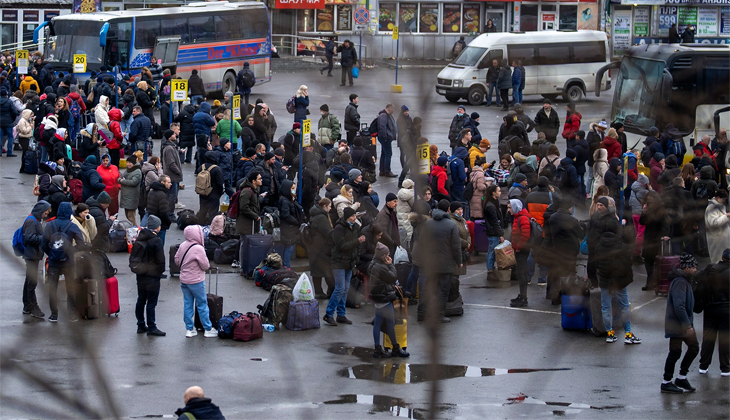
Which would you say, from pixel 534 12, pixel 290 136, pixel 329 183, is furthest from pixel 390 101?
pixel 534 12

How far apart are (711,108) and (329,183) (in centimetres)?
1102

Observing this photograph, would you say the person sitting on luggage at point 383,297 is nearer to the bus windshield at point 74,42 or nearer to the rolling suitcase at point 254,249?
the rolling suitcase at point 254,249

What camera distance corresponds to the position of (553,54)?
3120cm

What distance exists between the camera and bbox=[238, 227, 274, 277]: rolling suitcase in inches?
523

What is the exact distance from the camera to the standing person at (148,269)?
35.0 ft

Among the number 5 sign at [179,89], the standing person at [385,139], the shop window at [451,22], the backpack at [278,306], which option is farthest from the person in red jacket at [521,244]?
the number 5 sign at [179,89]

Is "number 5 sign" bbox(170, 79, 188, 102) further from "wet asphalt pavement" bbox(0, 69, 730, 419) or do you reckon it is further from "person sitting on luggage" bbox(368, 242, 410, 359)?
"person sitting on luggage" bbox(368, 242, 410, 359)

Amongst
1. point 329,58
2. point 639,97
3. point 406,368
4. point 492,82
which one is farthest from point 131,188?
point 492,82

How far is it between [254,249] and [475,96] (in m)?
19.7

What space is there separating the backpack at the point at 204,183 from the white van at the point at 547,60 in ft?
54.8

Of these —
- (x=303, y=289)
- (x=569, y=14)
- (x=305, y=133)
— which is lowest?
(x=303, y=289)

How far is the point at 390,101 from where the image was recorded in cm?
204

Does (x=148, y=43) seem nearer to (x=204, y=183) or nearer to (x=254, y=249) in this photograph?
(x=204, y=183)

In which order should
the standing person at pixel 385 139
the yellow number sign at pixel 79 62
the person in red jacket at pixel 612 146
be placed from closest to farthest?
the person in red jacket at pixel 612 146
the standing person at pixel 385 139
the yellow number sign at pixel 79 62
